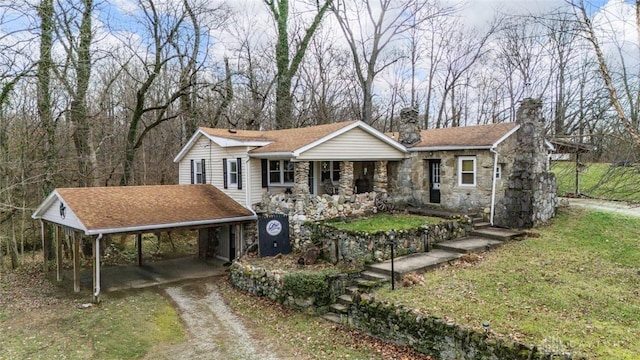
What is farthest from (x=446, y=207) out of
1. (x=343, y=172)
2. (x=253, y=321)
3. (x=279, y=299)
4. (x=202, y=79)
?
(x=202, y=79)

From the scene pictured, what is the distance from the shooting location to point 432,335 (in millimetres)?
9141

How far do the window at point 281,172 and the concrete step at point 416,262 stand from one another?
611 cm

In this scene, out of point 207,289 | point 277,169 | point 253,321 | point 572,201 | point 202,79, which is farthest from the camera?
point 202,79

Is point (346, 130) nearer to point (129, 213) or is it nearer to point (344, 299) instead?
point (344, 299)

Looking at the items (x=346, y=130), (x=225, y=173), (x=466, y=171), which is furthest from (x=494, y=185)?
(x=225, y=173)

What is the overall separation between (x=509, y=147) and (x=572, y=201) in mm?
7327

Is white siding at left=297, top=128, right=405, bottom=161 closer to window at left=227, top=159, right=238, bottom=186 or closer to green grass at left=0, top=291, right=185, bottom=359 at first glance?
window at left=227, top=159, right=238, bottom=186

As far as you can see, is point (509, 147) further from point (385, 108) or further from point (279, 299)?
point (385, 108)

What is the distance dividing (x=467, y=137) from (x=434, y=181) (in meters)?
2.35

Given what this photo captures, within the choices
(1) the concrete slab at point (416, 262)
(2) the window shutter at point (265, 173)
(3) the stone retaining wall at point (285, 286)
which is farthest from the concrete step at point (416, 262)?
(2) the window shutter at point (265, 173)

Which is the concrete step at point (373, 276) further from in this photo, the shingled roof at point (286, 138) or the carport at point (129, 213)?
the carport at point (129, 213)

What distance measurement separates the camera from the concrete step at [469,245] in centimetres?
1358

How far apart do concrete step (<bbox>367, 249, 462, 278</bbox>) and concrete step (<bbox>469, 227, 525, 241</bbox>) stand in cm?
225

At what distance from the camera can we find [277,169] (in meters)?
17.4
